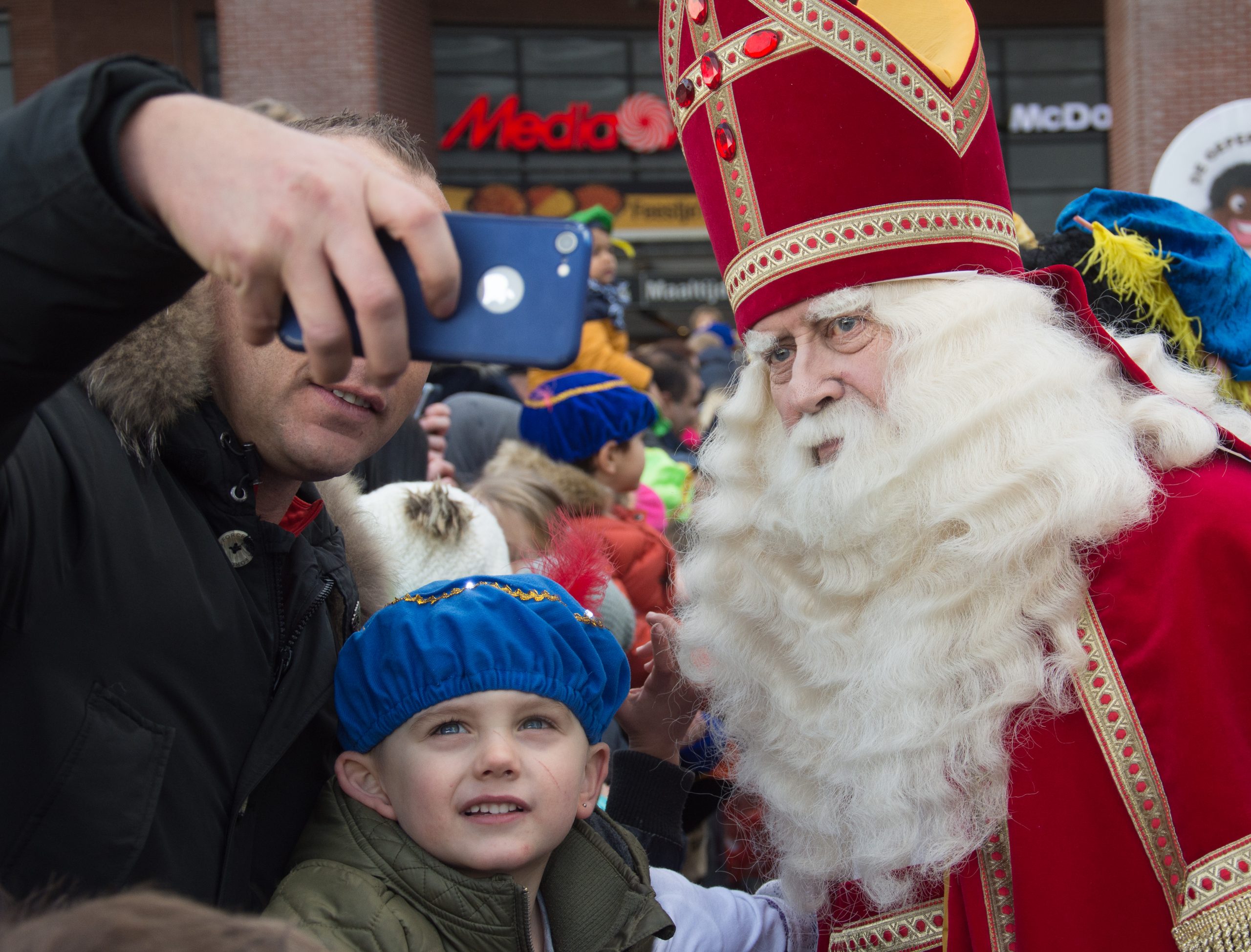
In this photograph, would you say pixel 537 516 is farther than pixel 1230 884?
Yes

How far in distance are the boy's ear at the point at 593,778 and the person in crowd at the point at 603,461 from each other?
5.96 ft

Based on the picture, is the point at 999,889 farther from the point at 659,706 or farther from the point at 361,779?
the point at 361,779

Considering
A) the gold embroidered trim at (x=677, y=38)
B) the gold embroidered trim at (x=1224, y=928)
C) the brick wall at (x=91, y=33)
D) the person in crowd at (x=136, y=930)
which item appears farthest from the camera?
the brick wall at (x=91, y=33)

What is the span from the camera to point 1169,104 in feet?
38.3

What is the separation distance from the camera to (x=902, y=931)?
1.94 metres

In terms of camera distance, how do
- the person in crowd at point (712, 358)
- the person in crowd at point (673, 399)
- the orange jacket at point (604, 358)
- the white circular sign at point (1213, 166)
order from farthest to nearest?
the person in crowd at point (712, 358) → the person in crowd at point (673, 399) → the orange jacket at point (604, 358) → the white circular sign at point (1213, 166)

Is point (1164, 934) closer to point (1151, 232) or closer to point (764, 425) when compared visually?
point (764, 425)

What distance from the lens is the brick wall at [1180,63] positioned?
11.6 m

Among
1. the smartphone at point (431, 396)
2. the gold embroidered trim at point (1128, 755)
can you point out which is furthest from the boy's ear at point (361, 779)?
the smartphone at point (431, 396)

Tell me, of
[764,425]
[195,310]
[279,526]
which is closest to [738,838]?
[764,425]

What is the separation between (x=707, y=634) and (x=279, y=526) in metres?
0.96

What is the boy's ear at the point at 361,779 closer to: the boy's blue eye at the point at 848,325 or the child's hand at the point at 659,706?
the child's hand at the point at 659,706

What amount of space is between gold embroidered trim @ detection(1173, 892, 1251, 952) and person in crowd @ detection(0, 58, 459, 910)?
1332mm

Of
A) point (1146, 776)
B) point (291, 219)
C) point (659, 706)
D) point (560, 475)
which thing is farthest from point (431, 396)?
point (291, 219)
